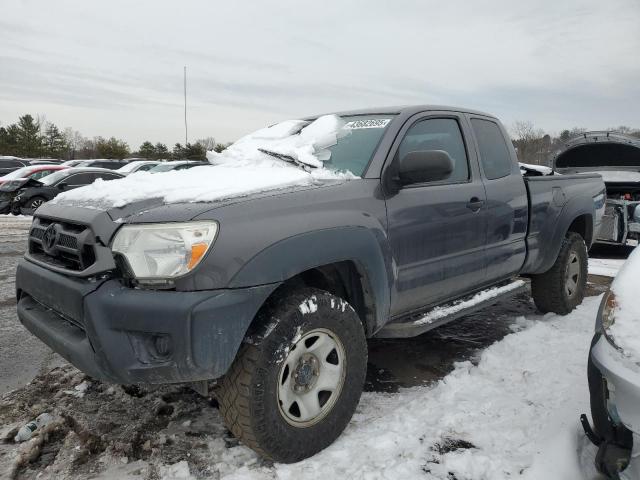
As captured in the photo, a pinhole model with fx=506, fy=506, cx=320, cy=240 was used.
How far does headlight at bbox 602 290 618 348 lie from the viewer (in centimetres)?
210

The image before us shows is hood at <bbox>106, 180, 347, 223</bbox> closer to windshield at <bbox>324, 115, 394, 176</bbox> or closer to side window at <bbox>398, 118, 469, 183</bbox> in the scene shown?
windshield at <bbox>324, 115, 394, 176</bbox>

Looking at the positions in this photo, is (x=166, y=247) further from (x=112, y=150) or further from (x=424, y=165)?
(x=112, y=150)

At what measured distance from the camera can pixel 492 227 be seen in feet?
12.1

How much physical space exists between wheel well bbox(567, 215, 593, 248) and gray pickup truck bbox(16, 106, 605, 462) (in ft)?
6.39

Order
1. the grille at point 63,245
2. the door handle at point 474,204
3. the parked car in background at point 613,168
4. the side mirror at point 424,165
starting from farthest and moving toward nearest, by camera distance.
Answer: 1. the parked car in background at point 613,168
2. the door handle at point 474,204
3. the side mirror at point 424,165
4. the grille at point 63,245

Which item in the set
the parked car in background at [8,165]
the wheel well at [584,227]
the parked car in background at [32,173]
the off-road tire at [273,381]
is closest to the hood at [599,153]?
the wheel well at [584,227]

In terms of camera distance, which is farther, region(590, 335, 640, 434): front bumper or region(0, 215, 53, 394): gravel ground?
region(0, 215, 53, 394): gravel ground

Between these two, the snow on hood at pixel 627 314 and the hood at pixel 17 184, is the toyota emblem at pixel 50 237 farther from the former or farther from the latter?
the hood at pixel 17 184

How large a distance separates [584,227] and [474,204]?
2340 millimetres

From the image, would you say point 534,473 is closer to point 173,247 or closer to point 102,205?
point 173,247

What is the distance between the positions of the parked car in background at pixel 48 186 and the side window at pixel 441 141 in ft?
38.4

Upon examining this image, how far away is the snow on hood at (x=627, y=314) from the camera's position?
6.39 feet

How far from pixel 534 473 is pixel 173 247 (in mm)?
1887

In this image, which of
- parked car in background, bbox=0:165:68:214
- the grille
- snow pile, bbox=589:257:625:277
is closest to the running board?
the grille
